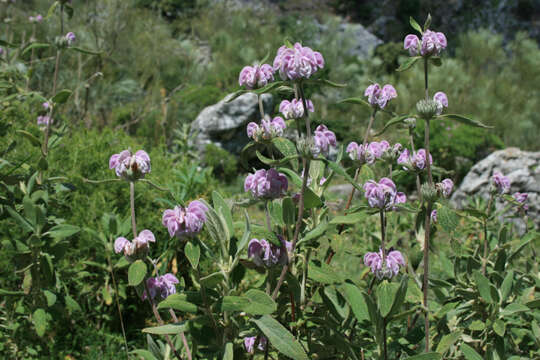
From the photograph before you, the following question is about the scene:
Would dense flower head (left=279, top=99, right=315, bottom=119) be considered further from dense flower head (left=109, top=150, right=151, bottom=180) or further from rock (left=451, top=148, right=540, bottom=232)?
rock (left=451, top=148, right=540, bottom=232)

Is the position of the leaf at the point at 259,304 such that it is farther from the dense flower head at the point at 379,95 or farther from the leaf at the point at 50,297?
the leaf at the point at 50,297

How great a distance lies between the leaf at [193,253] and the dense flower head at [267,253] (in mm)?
126

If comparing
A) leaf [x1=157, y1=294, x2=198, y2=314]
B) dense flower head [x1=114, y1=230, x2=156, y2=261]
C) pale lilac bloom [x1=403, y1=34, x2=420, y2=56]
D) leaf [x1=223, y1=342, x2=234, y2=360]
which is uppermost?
pale lilac bloom [x1=403, y1=34, x2=420, y2=56]

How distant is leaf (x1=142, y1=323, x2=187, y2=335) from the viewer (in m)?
0.89

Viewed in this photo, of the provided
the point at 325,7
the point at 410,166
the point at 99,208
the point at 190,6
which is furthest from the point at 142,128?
the point at 325,7

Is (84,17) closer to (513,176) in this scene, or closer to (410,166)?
(513,176)

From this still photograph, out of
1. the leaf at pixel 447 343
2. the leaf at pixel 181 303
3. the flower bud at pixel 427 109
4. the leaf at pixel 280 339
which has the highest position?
the flower bud at pixel 427 109

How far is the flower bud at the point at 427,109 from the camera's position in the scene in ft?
3.50

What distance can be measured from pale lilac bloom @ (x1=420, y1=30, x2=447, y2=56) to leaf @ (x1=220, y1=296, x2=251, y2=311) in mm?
780

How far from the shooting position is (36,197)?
145cm

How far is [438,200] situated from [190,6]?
696 inches

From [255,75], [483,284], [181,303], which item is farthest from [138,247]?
[483,284]

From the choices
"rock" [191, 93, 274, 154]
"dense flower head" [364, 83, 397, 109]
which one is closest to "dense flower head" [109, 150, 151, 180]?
"dense flower head" [364, 83, 397, 109]

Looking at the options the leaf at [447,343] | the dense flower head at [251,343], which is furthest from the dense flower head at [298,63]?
the leaf at [447,343]
